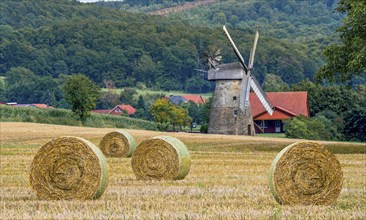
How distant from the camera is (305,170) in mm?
15930

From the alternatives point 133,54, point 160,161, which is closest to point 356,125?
→ point 160,161

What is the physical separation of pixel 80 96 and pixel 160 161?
155ft

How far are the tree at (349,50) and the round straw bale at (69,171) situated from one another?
20.2 m

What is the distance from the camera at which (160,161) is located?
2242cm

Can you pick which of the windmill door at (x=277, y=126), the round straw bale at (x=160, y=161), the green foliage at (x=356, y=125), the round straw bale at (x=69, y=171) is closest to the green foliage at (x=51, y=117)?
the windmill door at (x=277, y=126)

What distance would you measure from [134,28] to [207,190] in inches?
6261

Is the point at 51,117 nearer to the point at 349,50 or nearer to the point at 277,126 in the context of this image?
the point at 277,126

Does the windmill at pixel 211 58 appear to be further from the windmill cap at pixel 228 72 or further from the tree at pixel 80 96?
the tree at pixel 80 96

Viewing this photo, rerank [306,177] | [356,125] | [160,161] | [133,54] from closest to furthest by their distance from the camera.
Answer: [306,177] → [160,161] → [356,125] → [133,54]

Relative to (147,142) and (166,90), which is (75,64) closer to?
(166,90)

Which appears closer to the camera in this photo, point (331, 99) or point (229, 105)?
point (229, 105)

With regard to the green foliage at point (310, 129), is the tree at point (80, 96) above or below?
above

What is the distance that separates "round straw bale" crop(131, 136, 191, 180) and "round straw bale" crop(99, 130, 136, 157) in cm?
1082

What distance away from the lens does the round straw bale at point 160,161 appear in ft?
72.5
